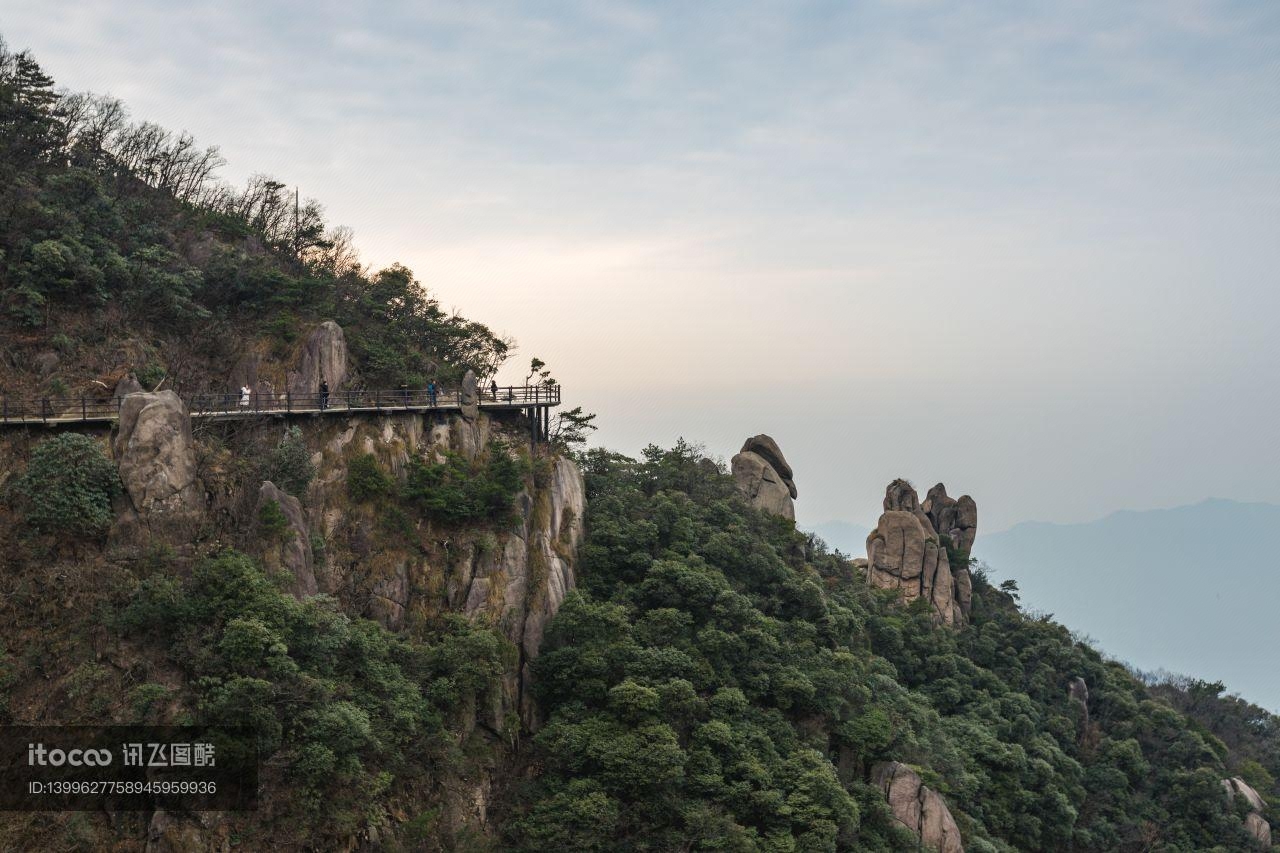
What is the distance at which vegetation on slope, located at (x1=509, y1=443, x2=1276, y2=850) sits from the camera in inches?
1191

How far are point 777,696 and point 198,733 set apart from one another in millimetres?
21317

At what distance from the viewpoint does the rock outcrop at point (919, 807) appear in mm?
37312

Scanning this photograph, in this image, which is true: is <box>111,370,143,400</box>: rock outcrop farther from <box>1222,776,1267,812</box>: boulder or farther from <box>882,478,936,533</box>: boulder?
<box>1222,776,1267,812</box>: boulder

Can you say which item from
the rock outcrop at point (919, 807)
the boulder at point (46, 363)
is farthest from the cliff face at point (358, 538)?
the rock outcrop at point (919, 807)

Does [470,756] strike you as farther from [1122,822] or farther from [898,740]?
[1122,822]

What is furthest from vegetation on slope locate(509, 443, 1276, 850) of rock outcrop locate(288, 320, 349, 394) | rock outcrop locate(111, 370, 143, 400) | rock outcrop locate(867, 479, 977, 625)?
rock outcrop locate(111, 370, 143, 400)

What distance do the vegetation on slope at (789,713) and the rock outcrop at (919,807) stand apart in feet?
3.71

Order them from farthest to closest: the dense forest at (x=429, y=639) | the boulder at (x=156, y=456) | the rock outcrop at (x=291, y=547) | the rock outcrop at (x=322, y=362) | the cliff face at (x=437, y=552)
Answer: the rock outcrop at (x=322, y=362) → the cliff face at (x=437, y=552) → the rock outcrop at (x=291, y=547) → the boulder at (x=156, y=456) → the dense forest at (x=429, y=639)

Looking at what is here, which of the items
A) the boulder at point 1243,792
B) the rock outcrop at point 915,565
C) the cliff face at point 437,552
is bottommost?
the boulder at point 1243,792

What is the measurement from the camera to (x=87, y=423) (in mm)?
25766

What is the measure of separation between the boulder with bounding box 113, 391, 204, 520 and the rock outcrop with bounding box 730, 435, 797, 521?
113 feet

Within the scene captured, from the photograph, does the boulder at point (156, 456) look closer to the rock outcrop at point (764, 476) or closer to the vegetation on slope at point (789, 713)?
the vegetation on slope at point (789, 713)

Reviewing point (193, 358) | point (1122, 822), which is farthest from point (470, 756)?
point (1122, 822)

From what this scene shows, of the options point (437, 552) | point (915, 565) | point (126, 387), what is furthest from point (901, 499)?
point (126, 387)
